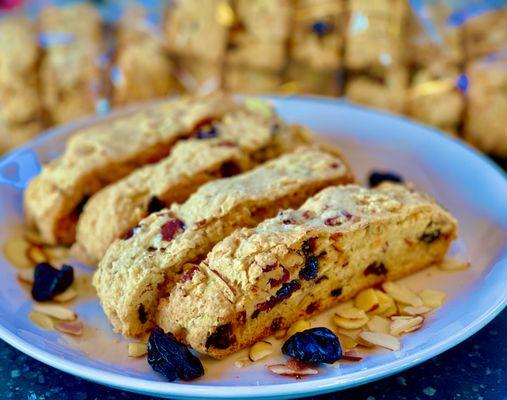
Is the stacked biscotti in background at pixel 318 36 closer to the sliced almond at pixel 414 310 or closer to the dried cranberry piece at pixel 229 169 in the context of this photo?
the dried cranberry piece at pixel 229 169

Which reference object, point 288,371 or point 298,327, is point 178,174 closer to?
point 298,327

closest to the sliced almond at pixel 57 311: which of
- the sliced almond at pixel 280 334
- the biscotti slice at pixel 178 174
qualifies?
the biscotti slice at pixel 178 174

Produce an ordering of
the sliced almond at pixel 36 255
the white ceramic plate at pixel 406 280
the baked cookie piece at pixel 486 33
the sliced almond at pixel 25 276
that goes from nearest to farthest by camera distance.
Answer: the white ceramic plate at pixel 406 280 → the sliced almond at pixel 25 276 → the sliced almond at pixel 36 255 → the baked cookie piece at pixel 486 33

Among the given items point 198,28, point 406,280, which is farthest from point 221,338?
point 198,28

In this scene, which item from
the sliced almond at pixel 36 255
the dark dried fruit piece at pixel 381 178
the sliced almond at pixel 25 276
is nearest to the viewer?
the sliced almond at pixel 25 276

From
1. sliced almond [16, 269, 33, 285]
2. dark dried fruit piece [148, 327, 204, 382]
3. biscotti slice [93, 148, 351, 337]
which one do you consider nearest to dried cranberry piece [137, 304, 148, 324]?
biscotti slice [93, 148, 351, 337]

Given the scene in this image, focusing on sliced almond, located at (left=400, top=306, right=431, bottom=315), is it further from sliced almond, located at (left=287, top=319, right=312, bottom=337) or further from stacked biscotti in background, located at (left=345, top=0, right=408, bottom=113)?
stacked biscotti in background, located at (left=345, top=0, right=408, bottom=113)

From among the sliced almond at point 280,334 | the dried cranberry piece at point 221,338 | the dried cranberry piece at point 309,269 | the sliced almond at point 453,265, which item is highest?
the dried cranberry piece at point 309,269
